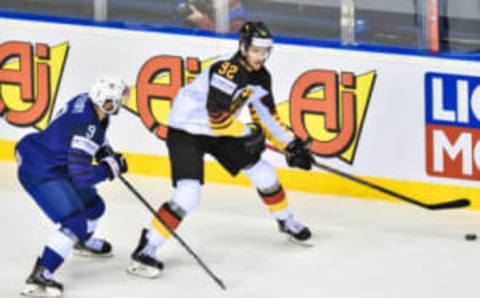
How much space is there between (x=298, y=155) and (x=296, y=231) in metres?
0.46

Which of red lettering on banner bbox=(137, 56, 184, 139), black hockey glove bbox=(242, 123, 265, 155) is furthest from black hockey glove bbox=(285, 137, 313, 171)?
red lettering on banner bbox=(137, 56, 184, 139)

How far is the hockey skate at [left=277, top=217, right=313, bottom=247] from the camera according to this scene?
29.8 ft

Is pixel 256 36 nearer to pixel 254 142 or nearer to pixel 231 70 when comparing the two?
pixel 231 70

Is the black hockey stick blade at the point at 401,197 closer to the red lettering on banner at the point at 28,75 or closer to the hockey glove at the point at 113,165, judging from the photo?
the hockey glove at the point at 113,165

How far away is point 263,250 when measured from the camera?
905 centimetres

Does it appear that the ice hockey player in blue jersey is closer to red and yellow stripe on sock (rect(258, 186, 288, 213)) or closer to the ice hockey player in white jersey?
the ice hockey player in white jersey

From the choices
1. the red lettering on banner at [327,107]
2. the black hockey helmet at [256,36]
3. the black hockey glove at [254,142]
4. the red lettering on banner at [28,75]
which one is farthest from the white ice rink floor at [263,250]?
the black hockey helmet at [256,36]

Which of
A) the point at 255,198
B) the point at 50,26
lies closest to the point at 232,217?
the point at 255,198

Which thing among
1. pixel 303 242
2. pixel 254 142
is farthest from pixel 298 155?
pixel 303 242

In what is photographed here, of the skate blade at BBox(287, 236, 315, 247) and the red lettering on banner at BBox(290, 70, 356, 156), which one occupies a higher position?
the red lettering on banner at BBox(290, 70, 356, 156)

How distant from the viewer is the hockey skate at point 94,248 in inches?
349

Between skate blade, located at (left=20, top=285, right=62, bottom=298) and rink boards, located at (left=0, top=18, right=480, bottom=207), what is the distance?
203 centimetres

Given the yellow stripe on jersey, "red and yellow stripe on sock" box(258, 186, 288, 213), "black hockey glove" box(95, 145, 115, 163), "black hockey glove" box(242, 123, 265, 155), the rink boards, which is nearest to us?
"black hockey glove" box(95, 145, 115, 163)

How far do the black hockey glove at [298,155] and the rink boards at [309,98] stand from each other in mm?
978
